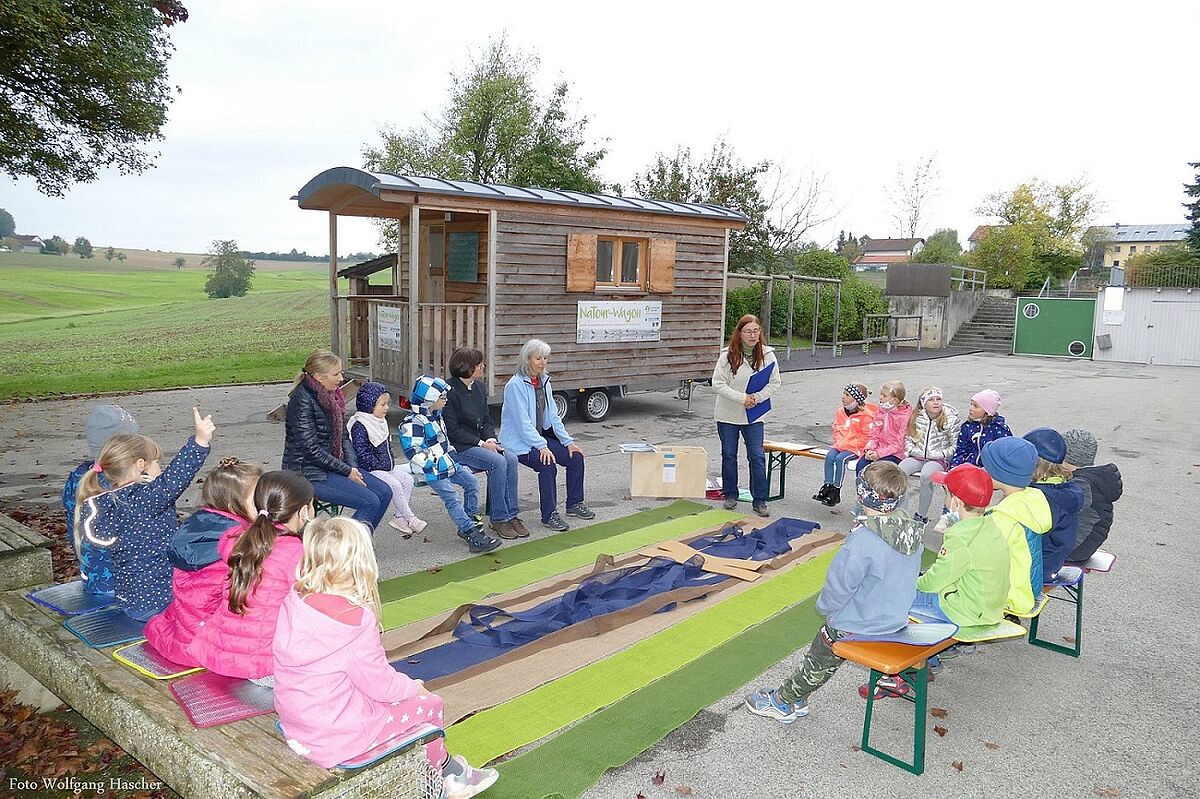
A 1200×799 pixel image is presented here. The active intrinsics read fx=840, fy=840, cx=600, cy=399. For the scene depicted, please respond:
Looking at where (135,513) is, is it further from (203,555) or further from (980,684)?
(980,684)

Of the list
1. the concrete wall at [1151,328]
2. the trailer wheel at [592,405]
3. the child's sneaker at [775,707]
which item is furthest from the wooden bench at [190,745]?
the concrete wall at [1151,328]

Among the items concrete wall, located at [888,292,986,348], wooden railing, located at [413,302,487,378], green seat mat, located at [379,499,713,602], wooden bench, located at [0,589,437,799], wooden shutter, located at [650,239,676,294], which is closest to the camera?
wooden bench, located at [0,589,437,799]

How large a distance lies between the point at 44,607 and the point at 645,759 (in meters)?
2.91

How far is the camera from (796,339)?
28.3m

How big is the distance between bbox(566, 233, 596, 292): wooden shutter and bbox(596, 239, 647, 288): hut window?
0.26 m

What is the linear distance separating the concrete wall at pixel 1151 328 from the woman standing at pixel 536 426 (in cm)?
2491

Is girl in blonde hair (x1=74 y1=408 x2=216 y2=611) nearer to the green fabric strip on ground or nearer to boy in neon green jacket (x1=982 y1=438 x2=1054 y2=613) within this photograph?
the green fabric strip on ground

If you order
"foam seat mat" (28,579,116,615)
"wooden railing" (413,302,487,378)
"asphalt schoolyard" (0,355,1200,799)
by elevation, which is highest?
"wooden railing" (413,302,487,378)

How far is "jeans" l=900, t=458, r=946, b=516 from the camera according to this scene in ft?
24.1

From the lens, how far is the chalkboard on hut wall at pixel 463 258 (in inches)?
496

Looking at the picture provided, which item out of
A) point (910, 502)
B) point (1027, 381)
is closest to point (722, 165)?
point (1027, 381)

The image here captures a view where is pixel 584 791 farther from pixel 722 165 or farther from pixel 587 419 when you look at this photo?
pixel 722 165

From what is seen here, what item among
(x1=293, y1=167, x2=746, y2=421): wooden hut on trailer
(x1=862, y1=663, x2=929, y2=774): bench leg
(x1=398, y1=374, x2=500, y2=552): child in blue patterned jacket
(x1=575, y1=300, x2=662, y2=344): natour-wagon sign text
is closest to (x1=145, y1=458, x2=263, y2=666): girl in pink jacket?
(x1=862, y1=663, x2=929, y2=774): bench leg

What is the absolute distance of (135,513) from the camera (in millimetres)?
3740
